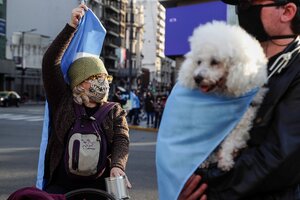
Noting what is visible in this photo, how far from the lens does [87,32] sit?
3.75 m

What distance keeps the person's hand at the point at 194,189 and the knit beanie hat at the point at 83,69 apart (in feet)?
5.85

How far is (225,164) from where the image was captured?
1.85 meters

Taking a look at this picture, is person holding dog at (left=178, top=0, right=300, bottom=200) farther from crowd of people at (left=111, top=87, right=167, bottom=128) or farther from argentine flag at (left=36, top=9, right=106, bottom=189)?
crowd of people at (left=111, top=87, right=167, bottom=128)

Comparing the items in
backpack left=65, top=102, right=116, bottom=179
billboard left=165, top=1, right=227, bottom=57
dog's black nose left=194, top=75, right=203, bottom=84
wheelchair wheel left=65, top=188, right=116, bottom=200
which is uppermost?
billboard left=165, top=1, right=227, bottom=57

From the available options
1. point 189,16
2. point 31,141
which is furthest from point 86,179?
point 189,16

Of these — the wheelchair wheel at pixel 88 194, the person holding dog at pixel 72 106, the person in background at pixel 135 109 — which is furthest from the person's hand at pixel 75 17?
the person in background at pixel 135 109

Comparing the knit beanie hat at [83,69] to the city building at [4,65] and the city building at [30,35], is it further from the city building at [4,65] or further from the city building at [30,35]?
the city building at [30,35]

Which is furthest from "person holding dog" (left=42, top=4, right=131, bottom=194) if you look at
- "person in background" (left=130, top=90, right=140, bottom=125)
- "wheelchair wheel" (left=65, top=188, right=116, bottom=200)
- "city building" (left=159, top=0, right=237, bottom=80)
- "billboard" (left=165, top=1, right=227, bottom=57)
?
"person in background" (left=130, top=90, right=140, bottom=125)

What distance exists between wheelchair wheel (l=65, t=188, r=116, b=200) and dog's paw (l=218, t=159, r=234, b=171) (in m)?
1.44

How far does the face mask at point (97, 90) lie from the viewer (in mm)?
3525

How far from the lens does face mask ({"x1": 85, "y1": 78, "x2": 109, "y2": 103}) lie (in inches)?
139

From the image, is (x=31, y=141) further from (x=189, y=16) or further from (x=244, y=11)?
(x=244, y=11)

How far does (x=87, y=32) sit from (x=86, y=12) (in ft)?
0.49

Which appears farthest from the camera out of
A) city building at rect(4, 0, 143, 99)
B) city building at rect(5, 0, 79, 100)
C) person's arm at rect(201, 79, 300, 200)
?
city building at rect(5, 0, 79, 100)
